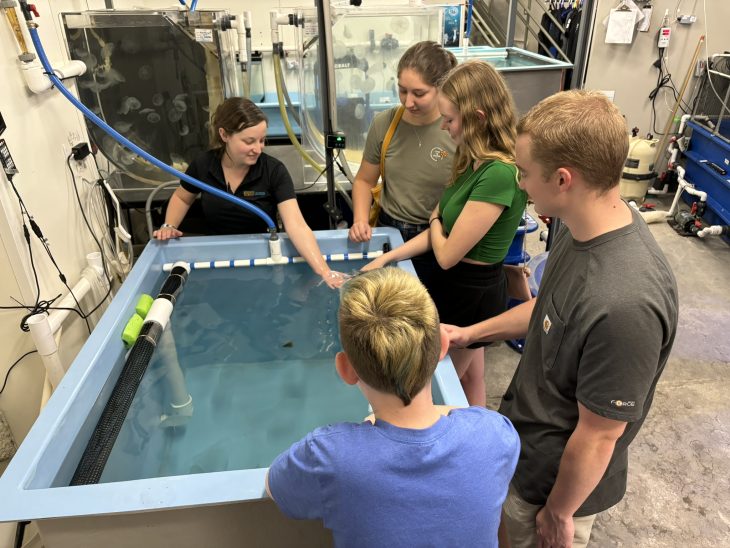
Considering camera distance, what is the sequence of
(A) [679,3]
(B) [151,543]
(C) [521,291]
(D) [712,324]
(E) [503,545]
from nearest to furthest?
(B) [151,543] < (E) [503,545] < (C) [521,291] < (D) [712,324] < (A) [679,3]

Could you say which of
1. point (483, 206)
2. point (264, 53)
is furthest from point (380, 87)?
point (483, 206)

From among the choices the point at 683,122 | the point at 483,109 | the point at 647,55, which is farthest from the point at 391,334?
the point at 647,55

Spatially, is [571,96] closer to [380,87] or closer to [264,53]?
[380,87]

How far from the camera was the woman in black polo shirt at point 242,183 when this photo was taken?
1907 millimetres

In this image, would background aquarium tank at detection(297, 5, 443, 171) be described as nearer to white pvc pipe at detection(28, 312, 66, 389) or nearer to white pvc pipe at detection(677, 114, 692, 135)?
white pvc pipe at detection(28, 312, 66, 389)

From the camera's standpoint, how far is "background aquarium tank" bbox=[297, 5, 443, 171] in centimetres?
251

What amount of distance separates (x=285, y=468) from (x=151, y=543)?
0.46m

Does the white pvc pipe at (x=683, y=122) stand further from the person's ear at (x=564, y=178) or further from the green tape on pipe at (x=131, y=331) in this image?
the green tape on pipe at (x=131, y=331)

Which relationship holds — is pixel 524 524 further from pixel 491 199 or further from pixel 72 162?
pixel 72 162

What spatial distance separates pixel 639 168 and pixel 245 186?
3.51 meters

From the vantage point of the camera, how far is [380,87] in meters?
2.68

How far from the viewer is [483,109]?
1.46 meters

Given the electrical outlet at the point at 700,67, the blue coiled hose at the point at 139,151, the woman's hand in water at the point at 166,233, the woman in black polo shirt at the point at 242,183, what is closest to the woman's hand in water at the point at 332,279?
the woman in black polo shirt at the point at 242,183

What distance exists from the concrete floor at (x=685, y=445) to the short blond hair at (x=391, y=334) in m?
1.50
